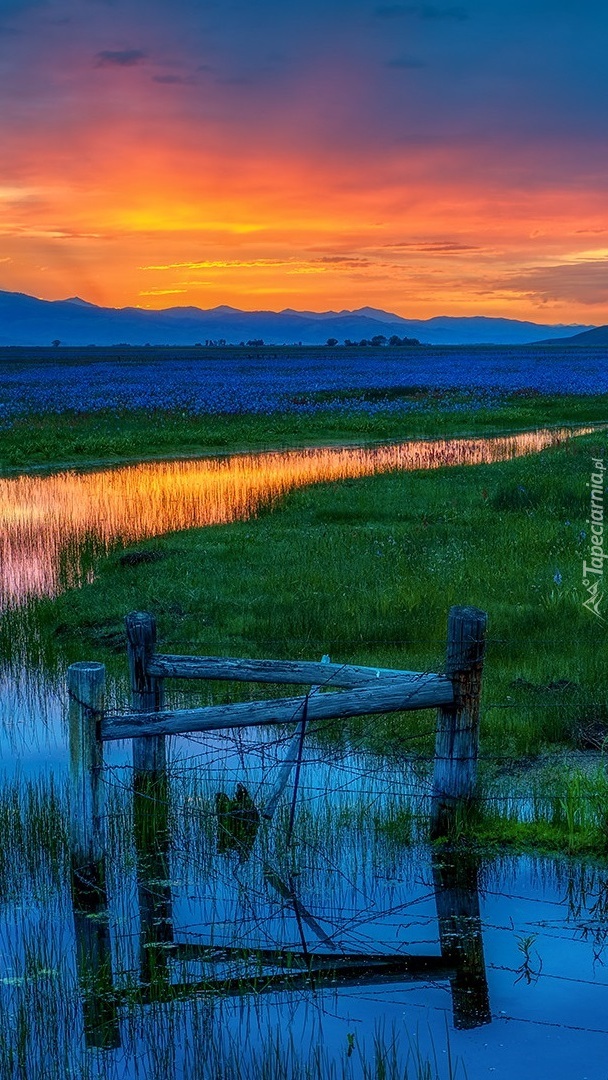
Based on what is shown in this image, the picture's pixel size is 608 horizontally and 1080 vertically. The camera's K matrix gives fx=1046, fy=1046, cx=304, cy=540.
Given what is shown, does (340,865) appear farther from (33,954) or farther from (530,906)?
(33,954)

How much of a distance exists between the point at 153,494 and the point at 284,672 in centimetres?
1610

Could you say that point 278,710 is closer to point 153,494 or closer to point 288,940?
point 288,940

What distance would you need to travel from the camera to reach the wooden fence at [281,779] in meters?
5.68

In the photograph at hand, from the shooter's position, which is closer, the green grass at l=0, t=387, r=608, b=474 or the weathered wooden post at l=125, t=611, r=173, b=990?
the weathered wooden post at l=125, t=611, r=173, b=990

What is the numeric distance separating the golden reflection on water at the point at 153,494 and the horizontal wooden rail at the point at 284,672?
23.3 ft

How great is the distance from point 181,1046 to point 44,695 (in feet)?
18.8

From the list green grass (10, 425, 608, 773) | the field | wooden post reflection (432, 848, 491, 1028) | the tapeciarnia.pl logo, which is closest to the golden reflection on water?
the field

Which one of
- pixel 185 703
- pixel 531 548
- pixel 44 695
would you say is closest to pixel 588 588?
pixel 531 548

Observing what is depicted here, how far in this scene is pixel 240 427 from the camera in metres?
34.5

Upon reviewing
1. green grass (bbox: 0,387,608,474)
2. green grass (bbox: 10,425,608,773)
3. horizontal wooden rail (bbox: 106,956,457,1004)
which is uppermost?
green grass (bbox: 0,387,608,474)

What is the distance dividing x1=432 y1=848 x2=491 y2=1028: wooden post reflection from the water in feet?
0.04

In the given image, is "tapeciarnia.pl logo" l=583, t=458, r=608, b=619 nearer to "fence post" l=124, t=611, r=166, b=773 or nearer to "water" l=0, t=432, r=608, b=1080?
"water" l=0, t=432, r=608, b=1080

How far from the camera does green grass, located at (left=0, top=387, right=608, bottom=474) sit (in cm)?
2955

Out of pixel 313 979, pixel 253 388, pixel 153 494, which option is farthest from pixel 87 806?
pixel 253 388
